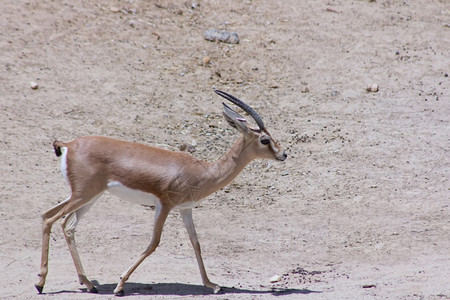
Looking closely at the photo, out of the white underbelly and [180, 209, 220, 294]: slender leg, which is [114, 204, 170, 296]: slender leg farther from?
[180, 209, 220, 294]: slender leg

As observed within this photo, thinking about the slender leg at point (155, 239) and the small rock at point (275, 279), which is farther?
the small rock at point (275, 279)

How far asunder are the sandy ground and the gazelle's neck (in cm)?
121

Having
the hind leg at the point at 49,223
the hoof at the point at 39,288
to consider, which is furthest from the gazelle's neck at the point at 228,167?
the hoof at the point at 39,288

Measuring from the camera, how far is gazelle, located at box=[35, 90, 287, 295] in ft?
23.8

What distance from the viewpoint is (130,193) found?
7.33 meters

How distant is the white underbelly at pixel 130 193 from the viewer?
7312mm

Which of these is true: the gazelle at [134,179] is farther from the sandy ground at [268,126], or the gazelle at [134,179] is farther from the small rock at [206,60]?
the small rock at [206,60]

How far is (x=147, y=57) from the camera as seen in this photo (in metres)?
14.2

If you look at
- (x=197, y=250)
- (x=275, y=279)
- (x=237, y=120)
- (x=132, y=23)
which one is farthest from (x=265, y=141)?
(x=132, y=23)

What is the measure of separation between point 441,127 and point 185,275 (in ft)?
20.9

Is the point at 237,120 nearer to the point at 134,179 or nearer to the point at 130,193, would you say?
the point at 134,179

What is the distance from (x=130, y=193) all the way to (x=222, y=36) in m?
8.34

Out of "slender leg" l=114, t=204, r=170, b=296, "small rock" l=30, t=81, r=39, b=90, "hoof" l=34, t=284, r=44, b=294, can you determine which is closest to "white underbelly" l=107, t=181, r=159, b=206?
"slender leg" l=114, t=204, r=170, b=296

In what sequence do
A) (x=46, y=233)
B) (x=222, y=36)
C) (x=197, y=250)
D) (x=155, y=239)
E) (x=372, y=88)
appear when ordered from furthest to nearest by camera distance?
(x=222, y=36) < (x=372, y=88) < (x=197, y=250) < (x=46, y=233) < (x=155, y=239)
